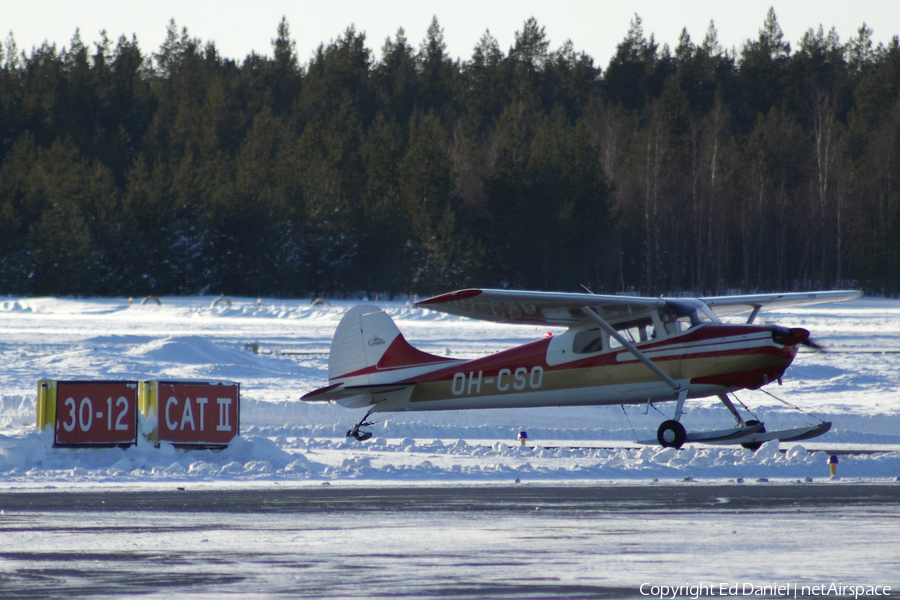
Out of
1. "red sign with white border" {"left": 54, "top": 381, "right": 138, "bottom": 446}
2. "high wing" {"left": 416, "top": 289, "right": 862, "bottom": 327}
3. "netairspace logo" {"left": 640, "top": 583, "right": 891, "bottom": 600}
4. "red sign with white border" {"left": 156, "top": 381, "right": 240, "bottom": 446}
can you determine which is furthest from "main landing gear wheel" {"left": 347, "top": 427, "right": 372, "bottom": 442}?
"netairspace logo" {"left": 640, "top": 583, "right": 891, "bottom": 600}

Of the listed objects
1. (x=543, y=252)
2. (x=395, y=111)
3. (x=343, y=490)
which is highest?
(x=395, y=111)

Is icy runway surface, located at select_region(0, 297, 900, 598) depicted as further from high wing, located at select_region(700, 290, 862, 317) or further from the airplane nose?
high wing, located at select_region(700, 290, 862, 317)

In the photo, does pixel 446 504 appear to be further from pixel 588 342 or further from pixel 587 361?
pixel 588 342

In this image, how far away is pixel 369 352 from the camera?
49.0 ft

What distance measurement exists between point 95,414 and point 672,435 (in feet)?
23.9

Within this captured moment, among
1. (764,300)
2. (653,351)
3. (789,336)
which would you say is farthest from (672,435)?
(764,300)

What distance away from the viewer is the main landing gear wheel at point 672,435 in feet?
41.2

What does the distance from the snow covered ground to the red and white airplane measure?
2.32ft

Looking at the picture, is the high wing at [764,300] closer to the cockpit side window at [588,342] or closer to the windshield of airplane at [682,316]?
the windshield of airplane at [682,316]

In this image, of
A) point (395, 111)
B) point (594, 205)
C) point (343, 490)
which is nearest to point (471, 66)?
point (395, 111)

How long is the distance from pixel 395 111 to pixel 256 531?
84120 mm

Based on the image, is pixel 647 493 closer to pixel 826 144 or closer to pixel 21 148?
pixel 826 144

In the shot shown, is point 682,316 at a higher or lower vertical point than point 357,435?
higher

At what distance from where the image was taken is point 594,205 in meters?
62.8
